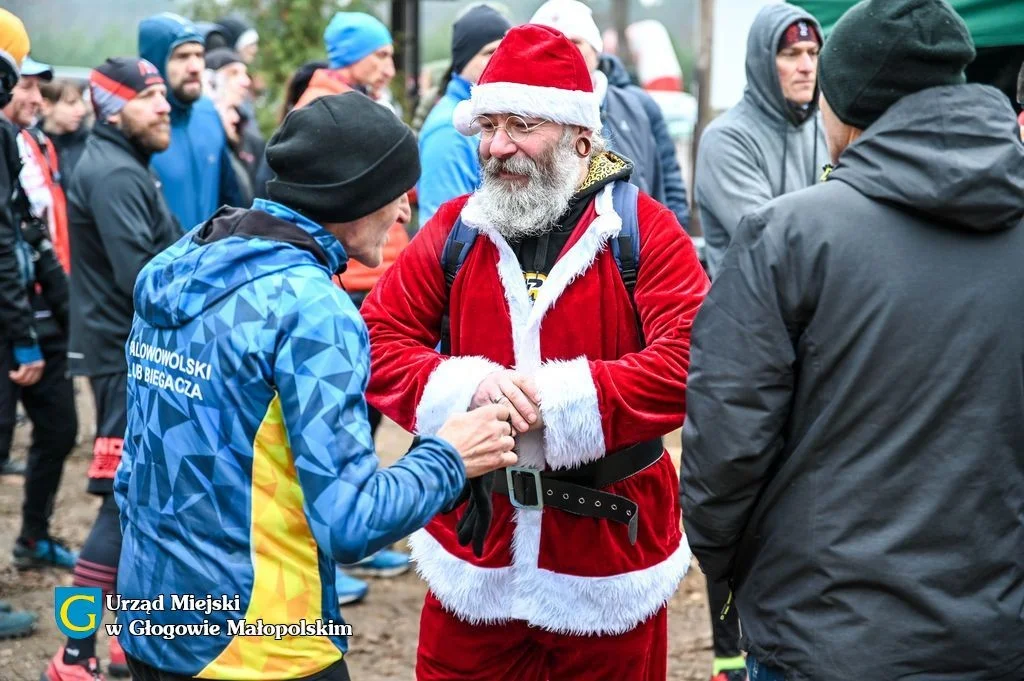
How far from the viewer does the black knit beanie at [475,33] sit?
5523mm

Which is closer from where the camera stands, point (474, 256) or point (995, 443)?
point (995, 443)

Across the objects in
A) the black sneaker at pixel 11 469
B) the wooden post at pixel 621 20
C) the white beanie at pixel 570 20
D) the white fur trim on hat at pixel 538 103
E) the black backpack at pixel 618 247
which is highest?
the white beanie at pixel 570 20

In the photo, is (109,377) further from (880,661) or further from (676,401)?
(880,661)

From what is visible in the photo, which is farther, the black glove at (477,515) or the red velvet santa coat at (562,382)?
the red velvet santa coat at (562,382)

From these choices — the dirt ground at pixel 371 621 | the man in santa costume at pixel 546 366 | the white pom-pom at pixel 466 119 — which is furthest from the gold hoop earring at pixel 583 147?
the dirt ground at pixel 371 621

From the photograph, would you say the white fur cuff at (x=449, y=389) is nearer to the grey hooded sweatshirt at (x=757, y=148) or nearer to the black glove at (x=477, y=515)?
the black glove at (x=477, y=515)

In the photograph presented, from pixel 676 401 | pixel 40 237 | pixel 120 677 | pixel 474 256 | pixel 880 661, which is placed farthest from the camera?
pixel 40 237

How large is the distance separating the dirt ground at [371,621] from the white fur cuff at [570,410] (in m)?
2.13

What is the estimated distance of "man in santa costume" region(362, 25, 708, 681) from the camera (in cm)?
317

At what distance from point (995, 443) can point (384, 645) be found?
344 cm

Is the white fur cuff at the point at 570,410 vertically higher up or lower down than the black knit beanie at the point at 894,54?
lower down

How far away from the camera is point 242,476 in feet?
7.98

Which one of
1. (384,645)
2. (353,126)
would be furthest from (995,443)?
(384,645)

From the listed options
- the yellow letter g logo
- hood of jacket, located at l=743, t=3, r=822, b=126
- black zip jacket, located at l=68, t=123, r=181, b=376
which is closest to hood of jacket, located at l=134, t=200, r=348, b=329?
the yellow letter g logo
